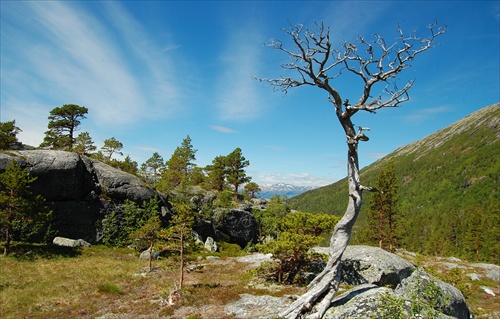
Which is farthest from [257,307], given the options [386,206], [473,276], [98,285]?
[473,276]

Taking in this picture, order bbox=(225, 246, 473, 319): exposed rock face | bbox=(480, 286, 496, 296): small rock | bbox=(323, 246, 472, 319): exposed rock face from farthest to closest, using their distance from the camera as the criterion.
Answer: bbox=(480, 286, 496, 296): small rock, bbox=(323, 246, 472, 319): exposed rock face, bbox=(225, 246, 473, 319): exposed rock face

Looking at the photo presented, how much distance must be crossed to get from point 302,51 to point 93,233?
154 feet

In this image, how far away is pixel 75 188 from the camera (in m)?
47.1

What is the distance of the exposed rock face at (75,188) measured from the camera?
43844mm

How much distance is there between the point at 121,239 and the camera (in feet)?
162

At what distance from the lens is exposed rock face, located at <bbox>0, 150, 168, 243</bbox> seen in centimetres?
4384

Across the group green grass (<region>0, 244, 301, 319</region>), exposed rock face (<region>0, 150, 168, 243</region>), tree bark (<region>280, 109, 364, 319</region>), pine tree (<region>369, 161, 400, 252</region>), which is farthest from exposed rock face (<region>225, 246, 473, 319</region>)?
exposed rock face (<region>0, 150, 168, 243</region>)

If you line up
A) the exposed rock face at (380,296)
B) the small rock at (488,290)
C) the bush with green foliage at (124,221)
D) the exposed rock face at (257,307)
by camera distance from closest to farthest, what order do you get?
1. the exposed rock face at (380,296)
2. the exposed rock face at (257,307)
3. the small rock at (488,290)
4. the bush with green foliage at (124,221)

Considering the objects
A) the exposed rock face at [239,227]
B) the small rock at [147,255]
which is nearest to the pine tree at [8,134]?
the small rock at [147,255]

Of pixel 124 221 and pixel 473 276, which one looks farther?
pixel 473 276

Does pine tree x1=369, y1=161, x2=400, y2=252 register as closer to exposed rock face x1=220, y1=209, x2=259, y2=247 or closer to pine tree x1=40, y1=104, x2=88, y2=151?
exposed rock face x1=220, y1=209, x2=259, y2=247

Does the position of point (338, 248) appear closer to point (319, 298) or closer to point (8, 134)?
point (319, 298)

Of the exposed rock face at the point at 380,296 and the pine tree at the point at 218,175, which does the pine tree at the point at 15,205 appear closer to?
the exposed rock face at the point at 380,296

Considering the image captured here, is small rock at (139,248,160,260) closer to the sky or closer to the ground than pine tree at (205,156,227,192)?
closer to the ground
